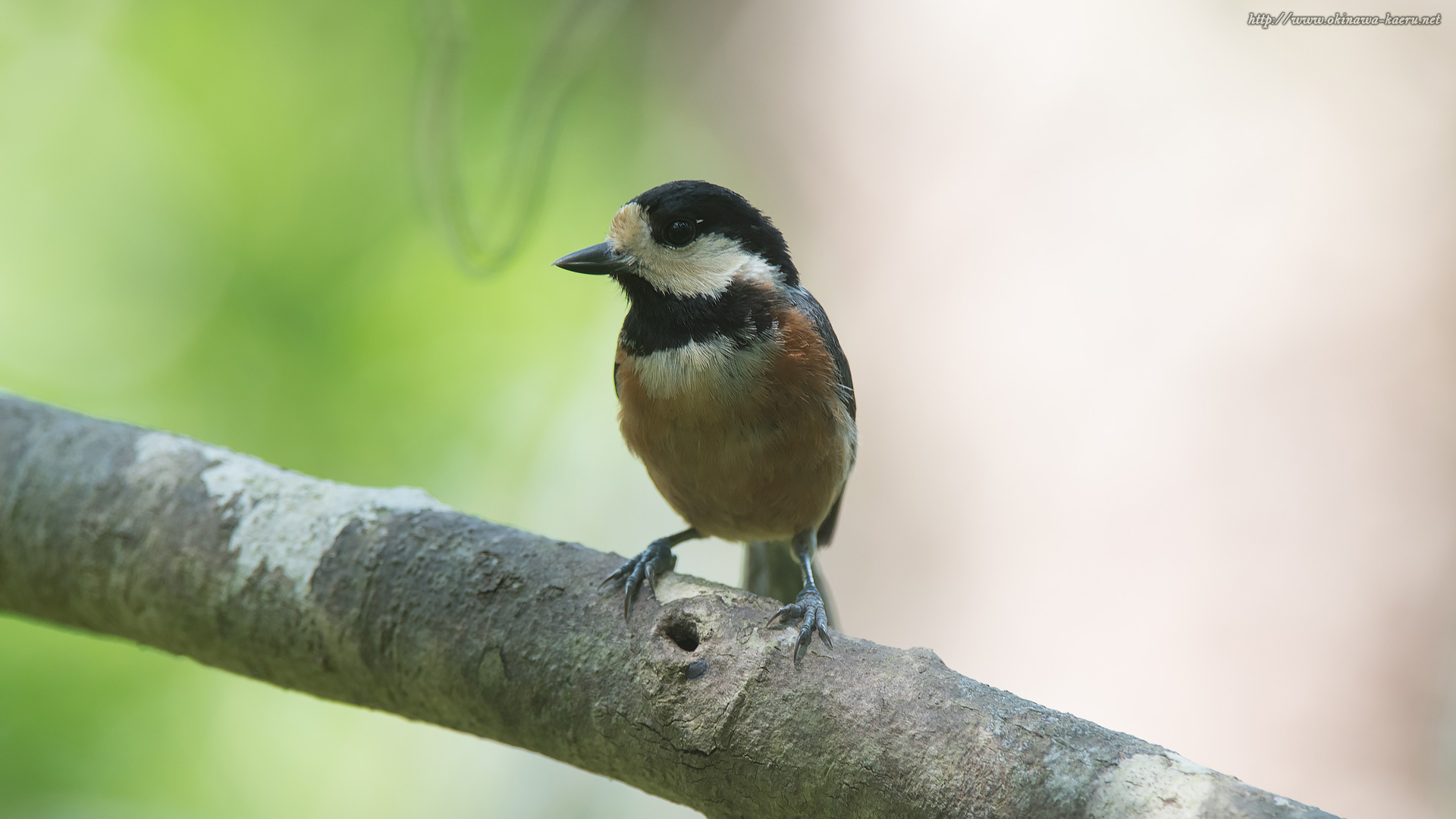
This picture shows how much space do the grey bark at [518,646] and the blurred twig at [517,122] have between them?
1.71 metres

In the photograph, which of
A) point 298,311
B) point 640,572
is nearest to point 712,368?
point 640,572

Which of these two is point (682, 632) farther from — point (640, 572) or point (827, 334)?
point (827, 334)

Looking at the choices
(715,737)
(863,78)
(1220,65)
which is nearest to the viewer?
(715,737)

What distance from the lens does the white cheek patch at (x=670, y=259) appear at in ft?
9.24

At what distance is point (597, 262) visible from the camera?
279 cm

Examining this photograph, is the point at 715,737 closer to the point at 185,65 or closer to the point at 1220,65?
the point at 1220,65

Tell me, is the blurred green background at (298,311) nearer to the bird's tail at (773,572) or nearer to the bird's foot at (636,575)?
the bird's tail at (773,572)

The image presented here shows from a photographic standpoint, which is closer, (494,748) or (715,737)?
(715,737)

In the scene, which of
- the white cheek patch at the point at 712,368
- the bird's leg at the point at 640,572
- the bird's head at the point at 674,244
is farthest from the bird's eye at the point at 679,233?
the bird's leg at the point at 640,572

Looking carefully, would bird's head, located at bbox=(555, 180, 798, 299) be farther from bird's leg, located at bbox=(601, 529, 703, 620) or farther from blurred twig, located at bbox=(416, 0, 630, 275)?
blurred twig, located at bbox=(416, 0, 630, 275)

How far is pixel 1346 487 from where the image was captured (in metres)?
3.64

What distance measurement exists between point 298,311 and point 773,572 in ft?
9.86

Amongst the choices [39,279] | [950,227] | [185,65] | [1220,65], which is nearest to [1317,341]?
[1220,65]

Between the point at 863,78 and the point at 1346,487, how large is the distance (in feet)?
9.60
